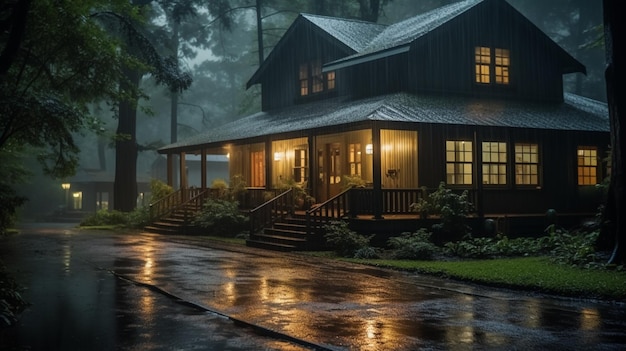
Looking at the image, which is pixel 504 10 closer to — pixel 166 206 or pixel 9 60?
pixel 166 206

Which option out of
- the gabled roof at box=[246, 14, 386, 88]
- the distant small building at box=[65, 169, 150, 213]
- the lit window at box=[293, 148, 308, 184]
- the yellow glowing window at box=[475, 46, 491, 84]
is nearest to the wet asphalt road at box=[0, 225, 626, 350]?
the lit window at box=[293, 148, 308, 184]

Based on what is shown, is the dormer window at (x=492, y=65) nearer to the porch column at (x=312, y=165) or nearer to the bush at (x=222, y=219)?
the porch column at (x=312, y=165)

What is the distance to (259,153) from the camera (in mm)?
31359

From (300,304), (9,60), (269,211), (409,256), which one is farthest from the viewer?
(269,211)

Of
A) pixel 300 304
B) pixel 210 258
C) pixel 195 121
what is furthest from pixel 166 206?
pixel 195 121

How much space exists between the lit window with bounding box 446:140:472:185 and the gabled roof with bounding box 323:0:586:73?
13.3 ft

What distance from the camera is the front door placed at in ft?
85.5

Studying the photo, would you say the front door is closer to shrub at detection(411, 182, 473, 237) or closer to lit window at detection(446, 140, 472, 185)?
lit window at detection(446, 140, 472, 185)

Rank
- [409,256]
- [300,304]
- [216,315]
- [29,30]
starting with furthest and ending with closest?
[409,256] → [29,30] → [300,304] → [216,315]

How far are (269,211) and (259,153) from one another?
8.66m

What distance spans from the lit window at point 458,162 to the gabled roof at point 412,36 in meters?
4.05

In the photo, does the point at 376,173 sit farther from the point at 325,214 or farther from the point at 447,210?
the point at 447,210

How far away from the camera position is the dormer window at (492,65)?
26438 millimetres

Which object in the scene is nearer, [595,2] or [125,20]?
[125,20]
